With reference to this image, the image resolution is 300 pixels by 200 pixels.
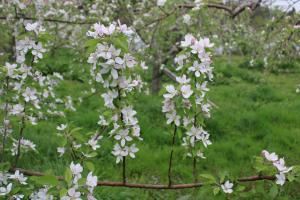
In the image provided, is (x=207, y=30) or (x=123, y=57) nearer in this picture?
(x=123, y=57)

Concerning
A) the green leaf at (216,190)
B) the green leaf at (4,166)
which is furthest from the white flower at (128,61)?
the green leaf at (4,166)

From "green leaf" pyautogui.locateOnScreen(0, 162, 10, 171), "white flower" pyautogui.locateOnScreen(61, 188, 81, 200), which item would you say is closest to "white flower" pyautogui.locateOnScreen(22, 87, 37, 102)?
"green leaf" pyautogui.locateOnScreen(0, 162, 10, 171)

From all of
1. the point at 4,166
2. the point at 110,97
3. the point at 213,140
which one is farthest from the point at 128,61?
the point at 213,140

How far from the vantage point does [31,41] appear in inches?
98.8

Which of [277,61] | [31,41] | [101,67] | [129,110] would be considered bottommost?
[129,110]

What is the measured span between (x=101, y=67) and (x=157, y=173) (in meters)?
2.68

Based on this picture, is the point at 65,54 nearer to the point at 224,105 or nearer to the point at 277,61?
the point at 224,105

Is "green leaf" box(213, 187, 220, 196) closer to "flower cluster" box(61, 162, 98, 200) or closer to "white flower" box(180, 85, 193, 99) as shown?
"white flower" box(180, 85, 193, 99)

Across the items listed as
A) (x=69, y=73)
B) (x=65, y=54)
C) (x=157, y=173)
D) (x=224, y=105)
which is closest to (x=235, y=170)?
(x=157, y=173)

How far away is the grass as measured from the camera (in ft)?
14.4

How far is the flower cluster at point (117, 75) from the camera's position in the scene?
6.86 ft

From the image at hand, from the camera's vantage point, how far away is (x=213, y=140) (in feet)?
18.5

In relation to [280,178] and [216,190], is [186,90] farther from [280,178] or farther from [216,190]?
[280,178]

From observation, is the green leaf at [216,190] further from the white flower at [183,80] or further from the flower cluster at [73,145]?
the flower cluster at [73,145]
